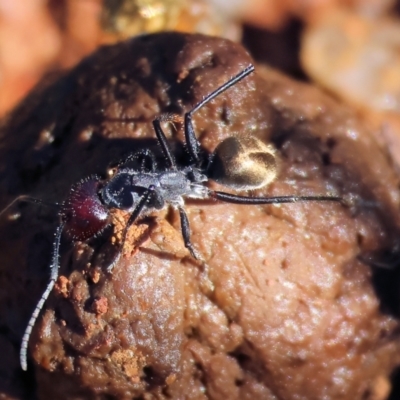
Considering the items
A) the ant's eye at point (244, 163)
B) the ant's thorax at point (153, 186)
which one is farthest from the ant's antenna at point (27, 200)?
the ant's eye at point (244, 163)

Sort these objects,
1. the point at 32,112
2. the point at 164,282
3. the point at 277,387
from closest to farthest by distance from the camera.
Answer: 1. the point at 164,282
2. the point at 277,387
3. the point at 32,112

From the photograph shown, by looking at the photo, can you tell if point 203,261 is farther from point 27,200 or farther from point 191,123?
point 27,200

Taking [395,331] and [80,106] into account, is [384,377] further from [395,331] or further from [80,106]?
[80,106]

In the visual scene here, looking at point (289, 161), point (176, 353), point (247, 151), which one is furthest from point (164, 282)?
point (289, 161)

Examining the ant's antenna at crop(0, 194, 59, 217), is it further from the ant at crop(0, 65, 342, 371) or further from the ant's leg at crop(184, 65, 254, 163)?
the ant's leg at crop(184, 65, 254, 163)

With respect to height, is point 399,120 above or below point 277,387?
above

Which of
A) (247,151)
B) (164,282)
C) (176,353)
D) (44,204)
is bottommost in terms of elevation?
(176,353)

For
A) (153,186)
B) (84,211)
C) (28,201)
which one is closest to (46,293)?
(84,211)

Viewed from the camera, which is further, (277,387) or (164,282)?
(277,387)

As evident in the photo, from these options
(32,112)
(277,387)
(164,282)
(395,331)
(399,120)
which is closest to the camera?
(164,282)
